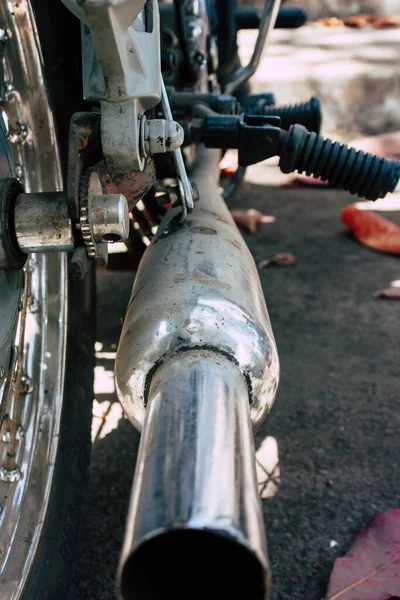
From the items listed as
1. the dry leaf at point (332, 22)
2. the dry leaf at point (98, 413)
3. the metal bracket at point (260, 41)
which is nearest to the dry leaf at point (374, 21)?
the dry leaf at point (332, 22)

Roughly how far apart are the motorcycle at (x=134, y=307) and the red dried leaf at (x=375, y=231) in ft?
3.77

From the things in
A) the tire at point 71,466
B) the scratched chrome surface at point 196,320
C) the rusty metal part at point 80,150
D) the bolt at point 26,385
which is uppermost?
the rusty metal part at point 80,150

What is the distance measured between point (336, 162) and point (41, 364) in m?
0.59

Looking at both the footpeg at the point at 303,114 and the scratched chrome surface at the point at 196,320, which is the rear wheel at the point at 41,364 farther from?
the footpeg at the point at 303,114

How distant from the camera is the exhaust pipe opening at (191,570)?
49 cm

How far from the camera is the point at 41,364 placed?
102 centimetres

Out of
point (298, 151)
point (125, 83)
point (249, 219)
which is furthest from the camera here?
point (249, 219)

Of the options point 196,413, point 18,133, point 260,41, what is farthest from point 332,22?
point 196,413

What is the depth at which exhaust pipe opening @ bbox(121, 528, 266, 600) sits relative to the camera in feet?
1.61

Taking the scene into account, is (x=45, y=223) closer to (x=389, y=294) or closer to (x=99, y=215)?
(x=99, y=215)

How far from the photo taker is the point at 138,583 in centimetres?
50

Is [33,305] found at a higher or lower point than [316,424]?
higher

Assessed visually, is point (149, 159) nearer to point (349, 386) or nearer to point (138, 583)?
point (138, 583)

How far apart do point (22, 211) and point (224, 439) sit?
0.37m
